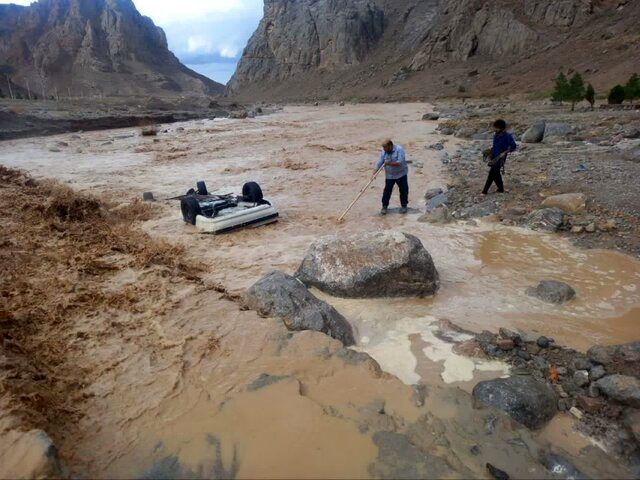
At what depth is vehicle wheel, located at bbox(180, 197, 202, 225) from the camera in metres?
8.66

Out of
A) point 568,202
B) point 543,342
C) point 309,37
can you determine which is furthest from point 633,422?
point 309,37

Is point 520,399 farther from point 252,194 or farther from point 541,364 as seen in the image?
point 252,194

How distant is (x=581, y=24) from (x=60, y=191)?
200ft

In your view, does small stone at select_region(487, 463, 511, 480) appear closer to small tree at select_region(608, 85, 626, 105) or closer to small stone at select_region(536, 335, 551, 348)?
small stone at select_region(536, 335, 551, 348)

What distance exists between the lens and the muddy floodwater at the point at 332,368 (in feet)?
9.86

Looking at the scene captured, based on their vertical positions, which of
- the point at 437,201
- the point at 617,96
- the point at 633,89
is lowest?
the point at 437,201

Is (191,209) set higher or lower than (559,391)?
higher

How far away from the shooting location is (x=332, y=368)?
13.1ft

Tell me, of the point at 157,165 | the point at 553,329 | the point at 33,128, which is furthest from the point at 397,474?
the point at 33,128

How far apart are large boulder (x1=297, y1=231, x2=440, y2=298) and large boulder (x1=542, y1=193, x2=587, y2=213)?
3899 mm

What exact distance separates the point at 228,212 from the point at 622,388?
22.7 ft

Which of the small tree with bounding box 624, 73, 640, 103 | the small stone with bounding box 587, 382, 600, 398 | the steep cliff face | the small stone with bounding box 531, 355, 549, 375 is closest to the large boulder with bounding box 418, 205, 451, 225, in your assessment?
the small stone with bounding box 531, 355, 549, 375

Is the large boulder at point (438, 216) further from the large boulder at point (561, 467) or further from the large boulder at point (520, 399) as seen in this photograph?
the large boulder at point (561, 467)

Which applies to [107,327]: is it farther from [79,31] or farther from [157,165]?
[79,31]
